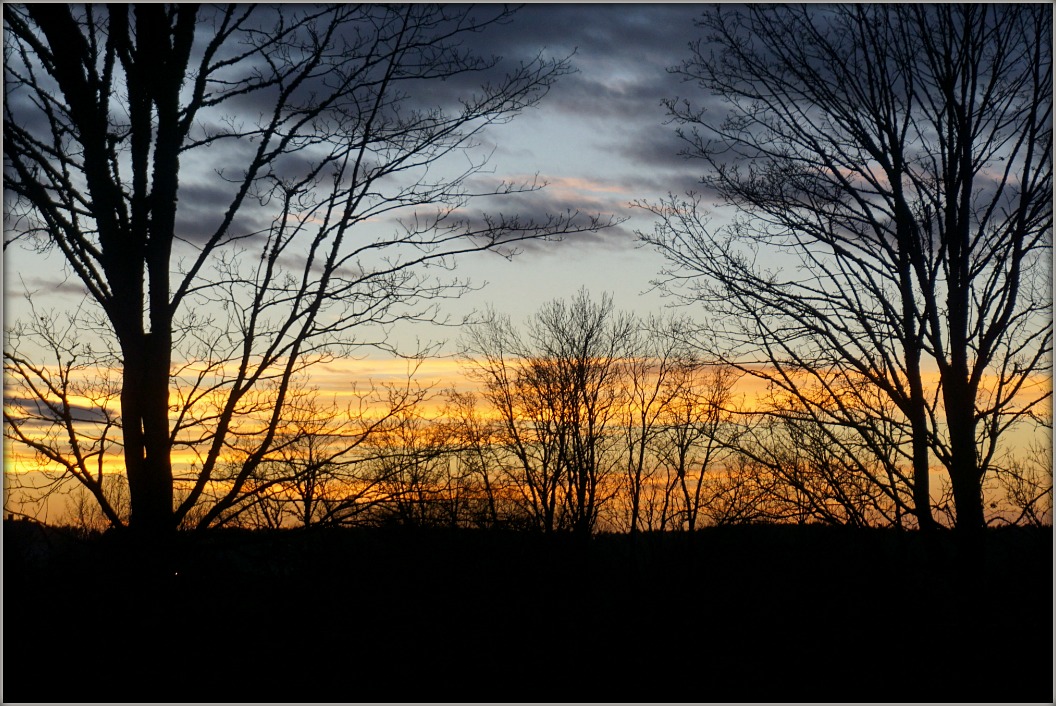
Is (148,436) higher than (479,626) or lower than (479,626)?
higher

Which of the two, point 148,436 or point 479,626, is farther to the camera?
point 479,626

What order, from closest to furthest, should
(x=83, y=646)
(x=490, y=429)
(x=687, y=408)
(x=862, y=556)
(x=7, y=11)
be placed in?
1. (x=83, y=646)
2. (x=7, y=11)
3. (x=862, y=556)
4. (x=687, y=408)
5. (x=490, y=429)

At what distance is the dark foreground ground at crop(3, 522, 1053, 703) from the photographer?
6.01 m

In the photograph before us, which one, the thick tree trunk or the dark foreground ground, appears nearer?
the dark foreground ground

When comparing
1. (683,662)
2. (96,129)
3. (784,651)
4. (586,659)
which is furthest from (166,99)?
(784,651)

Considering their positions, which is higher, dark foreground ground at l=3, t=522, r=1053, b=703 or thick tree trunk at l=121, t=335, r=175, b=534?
thick tree trunk at l=121, t=335, r=175, b=534

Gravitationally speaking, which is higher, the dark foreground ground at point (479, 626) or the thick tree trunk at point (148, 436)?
the thick tree trunk at point (148, 436)

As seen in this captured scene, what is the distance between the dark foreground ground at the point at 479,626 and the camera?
19.7 feet

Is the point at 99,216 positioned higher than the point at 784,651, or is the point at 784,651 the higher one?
the point at 99,216

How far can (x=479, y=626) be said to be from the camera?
7023 millimetres

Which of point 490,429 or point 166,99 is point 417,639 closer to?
point 166,99

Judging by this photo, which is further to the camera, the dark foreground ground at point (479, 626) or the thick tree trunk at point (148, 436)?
the thick tree trunk at point (148, 436)

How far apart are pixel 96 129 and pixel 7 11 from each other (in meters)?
1.05

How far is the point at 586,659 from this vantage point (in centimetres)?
684
